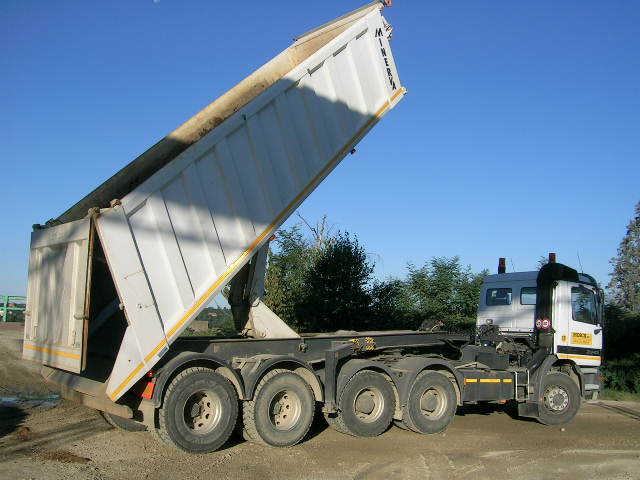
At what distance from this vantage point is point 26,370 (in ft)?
44.6

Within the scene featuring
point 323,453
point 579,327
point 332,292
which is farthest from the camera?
point 332,292

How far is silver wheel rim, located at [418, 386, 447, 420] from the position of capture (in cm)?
911

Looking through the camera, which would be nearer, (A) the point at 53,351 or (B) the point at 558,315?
(A) the point at 53,351

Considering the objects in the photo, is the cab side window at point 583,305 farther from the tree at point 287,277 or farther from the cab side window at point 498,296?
the tree at point 287,277

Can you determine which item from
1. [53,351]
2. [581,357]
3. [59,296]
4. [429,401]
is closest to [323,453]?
[429,401]

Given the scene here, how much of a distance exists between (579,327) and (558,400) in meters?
1.39

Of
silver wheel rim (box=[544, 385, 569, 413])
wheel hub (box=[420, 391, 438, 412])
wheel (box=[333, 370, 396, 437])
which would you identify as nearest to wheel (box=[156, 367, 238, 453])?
wheel (box=[333, 370, 396, 437])

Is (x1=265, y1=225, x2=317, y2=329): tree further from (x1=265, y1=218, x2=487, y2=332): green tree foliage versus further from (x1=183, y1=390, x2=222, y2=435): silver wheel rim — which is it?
(x1=183, y1=390, x2=222, y2=435): silver wheel rim

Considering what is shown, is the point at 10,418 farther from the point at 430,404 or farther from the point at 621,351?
the point at 621,351

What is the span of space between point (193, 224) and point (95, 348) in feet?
9.24

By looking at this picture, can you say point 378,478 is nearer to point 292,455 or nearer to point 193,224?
point 292,455

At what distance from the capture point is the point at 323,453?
759 cm

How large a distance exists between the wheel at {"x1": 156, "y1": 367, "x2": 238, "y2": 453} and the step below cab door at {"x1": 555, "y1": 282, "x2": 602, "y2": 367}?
632cm

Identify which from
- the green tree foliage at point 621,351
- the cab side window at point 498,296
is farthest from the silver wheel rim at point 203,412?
the green tree foliage at point 621,351
